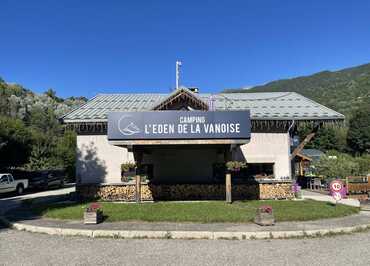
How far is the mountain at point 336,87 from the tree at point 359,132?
599 cm

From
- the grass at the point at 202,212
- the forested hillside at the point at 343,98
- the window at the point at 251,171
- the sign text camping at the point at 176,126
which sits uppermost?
the forested hillside at the point at 343,98

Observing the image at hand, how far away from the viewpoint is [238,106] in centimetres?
2105

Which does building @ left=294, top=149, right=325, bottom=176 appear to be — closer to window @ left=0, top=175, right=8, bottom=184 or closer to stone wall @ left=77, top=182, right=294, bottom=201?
stone wall @ left=77, top=182, right=294, bottom=201

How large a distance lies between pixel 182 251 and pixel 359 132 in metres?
82.4

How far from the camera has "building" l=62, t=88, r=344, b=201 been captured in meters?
14.8

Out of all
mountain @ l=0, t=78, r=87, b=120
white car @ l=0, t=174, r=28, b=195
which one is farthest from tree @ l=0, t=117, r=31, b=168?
mountain @ l=0, t=78, r=87, b=120

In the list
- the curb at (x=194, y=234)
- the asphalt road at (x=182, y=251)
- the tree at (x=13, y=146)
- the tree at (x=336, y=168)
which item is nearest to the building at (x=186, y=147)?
the curb at (x=194, y=234)

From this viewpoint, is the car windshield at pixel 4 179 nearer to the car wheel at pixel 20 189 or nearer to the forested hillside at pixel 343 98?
the car wheel at pixel 20 189

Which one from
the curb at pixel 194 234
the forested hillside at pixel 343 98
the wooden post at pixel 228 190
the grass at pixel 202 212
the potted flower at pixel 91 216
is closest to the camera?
the curb at pixel 194 234

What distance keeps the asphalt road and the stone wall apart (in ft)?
23.9

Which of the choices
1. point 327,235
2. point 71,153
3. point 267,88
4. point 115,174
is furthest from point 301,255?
point 267,88

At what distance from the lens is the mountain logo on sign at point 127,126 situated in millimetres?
14719

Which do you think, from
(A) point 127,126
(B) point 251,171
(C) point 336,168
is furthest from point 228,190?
(C) point 336,168

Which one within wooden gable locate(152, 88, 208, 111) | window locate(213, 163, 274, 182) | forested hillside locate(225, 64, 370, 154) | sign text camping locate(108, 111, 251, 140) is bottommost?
window locate(213, 163, 274, 182)
